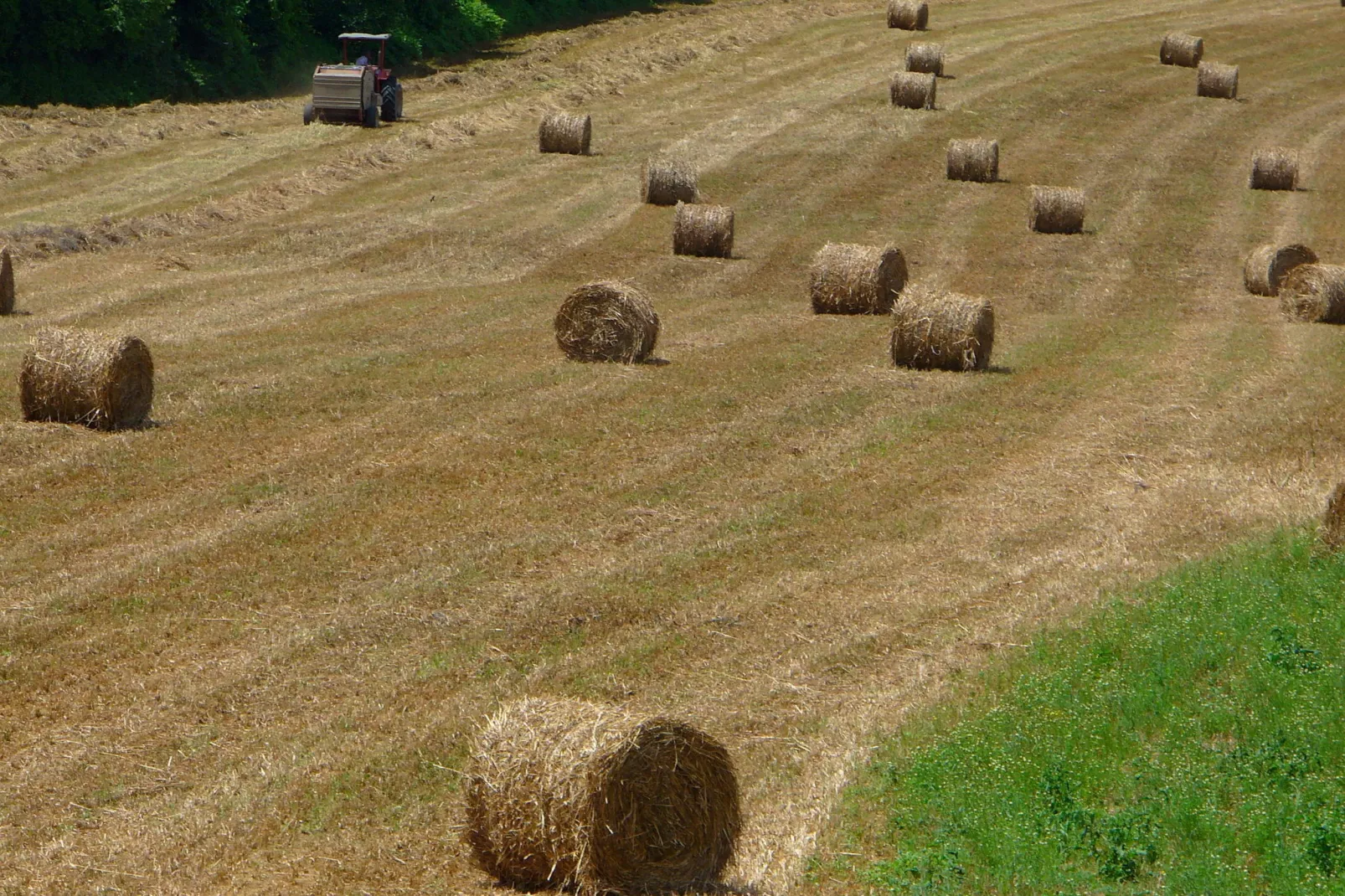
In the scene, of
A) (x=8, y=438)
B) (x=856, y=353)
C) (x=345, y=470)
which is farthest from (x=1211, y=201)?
(x=8, y=438)

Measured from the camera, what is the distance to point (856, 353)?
20594mm

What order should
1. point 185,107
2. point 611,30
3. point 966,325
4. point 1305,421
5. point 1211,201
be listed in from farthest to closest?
point 611,30 → point 185,107 → point 1211,201 → point 966,325 → point 1305,421

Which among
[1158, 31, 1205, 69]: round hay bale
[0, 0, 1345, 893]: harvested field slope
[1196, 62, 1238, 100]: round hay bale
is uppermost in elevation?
[1158, 31, 1205, 69]: round hay bale

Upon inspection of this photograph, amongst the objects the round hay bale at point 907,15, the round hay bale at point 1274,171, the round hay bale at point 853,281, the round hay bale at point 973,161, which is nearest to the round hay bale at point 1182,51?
the round hay bale at point 907,15

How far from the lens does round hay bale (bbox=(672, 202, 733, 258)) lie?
27125mm

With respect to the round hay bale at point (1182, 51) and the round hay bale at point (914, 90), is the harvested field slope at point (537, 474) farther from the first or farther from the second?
the round hay bale at point (1182, 51)

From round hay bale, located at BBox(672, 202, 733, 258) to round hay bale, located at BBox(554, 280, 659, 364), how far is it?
310 inches

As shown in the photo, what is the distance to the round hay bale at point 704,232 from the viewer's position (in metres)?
27.1

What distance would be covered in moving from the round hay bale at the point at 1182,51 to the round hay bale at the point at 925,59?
285 inches

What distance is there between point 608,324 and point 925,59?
25.1 metres

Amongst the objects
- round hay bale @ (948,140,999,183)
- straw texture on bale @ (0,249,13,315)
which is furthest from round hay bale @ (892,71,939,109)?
straw texture on bale @ (0,249,13,315)

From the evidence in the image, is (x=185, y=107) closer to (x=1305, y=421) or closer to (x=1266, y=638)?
(x=1305, y=421)

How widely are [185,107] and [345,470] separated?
2887 cm

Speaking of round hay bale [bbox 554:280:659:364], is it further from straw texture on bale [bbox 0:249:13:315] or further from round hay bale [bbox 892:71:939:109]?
round hay bale [bbox 892:71:939:109]
